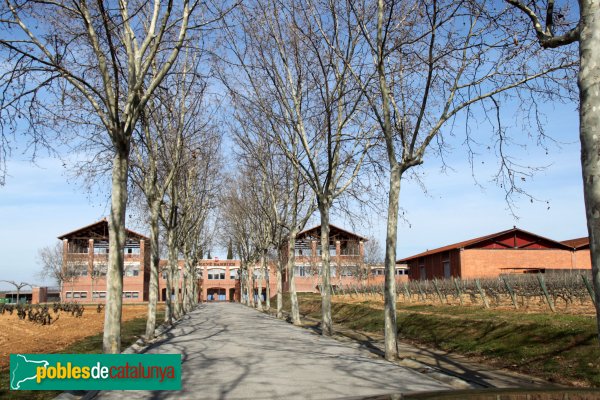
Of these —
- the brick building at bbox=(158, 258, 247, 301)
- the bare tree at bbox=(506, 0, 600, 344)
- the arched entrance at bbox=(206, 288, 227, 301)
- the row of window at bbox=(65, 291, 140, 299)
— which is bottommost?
the arched entrance at bbox=(206, 288, 227, 301)

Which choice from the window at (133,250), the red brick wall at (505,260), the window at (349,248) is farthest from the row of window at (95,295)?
the red brick wall at (505,260)

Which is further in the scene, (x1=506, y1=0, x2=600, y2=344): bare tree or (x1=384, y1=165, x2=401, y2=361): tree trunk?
(x1=384, y1=165, x2=401, y2=361): tree trunk

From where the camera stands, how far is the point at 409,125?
51.4ft

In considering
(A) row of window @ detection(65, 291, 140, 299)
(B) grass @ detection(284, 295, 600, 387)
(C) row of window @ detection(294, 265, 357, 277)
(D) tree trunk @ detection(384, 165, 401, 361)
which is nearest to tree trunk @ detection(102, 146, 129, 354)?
(D) tree trunk @ detection(384, 165, 401, 361)

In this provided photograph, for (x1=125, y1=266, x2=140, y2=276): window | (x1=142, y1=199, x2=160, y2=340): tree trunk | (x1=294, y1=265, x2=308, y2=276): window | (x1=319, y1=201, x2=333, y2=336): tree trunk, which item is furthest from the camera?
(x1=294, y1=265, x2=308, y2=276): window

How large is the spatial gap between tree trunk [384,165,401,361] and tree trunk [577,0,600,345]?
7.35 m

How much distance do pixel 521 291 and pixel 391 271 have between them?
12.2 metres

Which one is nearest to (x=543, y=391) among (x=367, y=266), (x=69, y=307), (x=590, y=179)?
(x=590, y=179)

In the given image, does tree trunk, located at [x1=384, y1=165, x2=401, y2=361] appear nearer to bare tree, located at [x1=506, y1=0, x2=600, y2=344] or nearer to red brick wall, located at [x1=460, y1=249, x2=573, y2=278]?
bare tree, located at [x1=506, y1=0, x2=600, y2=344]

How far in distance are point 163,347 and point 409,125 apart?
946 cm

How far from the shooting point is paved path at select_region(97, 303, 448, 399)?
317 inches

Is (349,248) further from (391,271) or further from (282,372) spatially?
(282,372)

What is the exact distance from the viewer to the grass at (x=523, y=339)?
10.4 meters

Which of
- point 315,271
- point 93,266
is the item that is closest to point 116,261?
point 93,266
